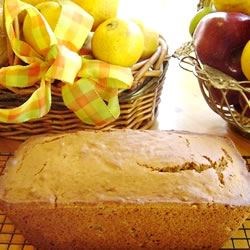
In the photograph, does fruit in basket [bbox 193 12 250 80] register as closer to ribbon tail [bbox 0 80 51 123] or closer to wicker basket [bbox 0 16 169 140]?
wicker basket [bbox 0 16 169 140]

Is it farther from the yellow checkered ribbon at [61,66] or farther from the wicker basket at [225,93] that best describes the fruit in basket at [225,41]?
the yellow checkered ribbon at [61,66]

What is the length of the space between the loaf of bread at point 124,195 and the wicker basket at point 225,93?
142 millimetres

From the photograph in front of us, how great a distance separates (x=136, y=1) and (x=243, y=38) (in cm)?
90

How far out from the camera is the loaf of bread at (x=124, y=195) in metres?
0.71

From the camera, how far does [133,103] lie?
97cm

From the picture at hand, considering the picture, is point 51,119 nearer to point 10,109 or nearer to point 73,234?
point 10,109

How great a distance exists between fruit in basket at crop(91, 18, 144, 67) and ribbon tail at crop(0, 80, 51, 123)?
117mm

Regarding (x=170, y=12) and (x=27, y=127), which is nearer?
(x=27, y=127)

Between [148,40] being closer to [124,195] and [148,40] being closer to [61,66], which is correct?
[61,66]

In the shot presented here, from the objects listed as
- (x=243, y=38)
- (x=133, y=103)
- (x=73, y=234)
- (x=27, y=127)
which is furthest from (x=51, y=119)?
(x=243, y=38)

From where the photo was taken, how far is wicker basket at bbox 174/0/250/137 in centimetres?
89

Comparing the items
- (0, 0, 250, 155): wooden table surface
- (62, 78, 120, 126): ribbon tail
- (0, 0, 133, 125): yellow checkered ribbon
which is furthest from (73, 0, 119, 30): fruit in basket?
(0, 0, 250, 155): wooden table surface

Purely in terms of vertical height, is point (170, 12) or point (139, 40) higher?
point (139, 40)

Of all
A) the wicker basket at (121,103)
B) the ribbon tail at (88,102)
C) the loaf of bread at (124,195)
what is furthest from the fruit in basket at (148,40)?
the loaf of bread at (124,195)
